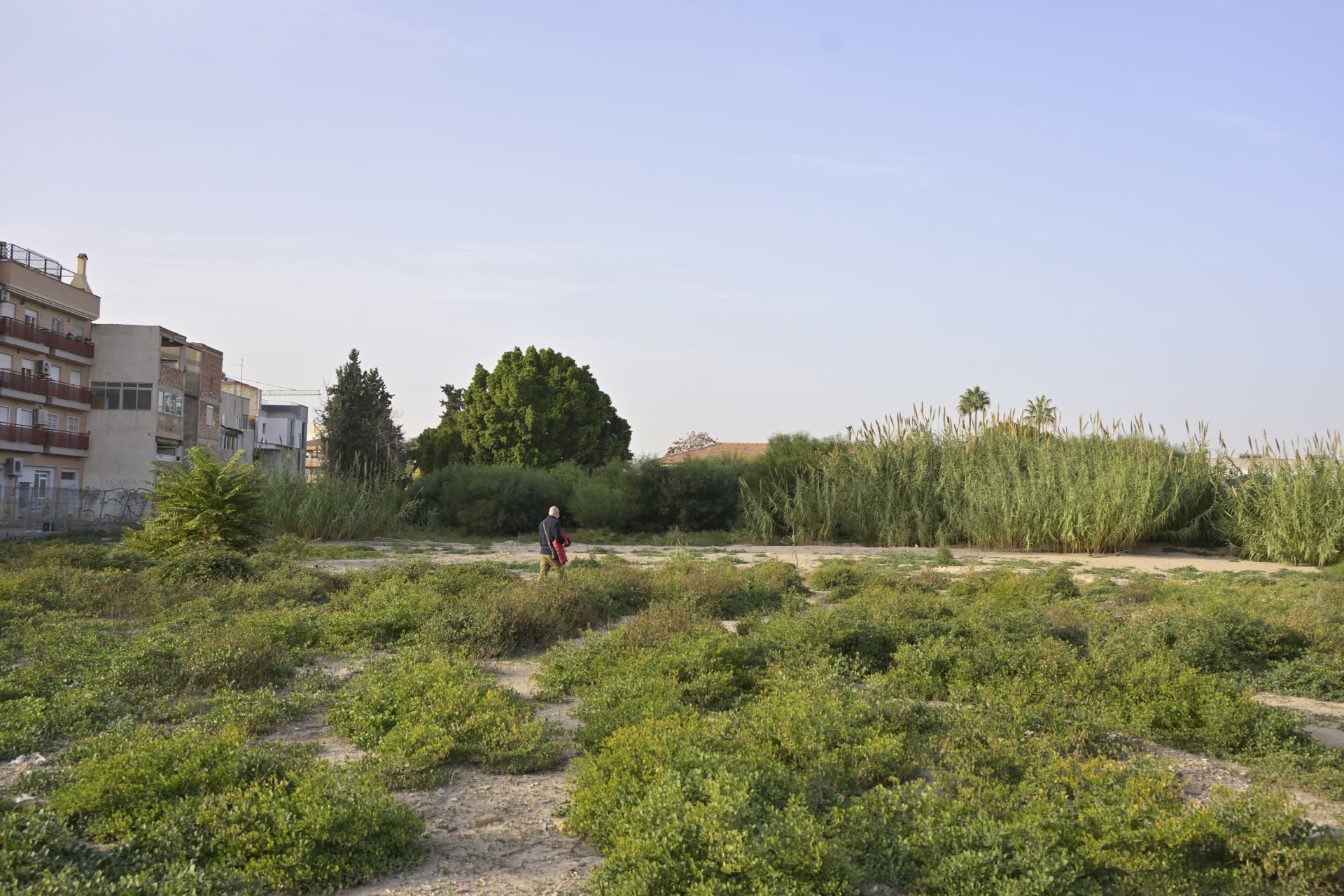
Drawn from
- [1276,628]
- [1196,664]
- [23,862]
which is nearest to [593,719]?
[23,862]

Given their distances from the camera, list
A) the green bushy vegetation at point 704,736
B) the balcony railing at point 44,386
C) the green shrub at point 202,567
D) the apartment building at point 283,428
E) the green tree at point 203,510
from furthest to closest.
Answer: the apartment building at point 283,428
the balcony railing at point 44,386
the green tree at point 203,510
the green shrub at point 202,567
the green bushy vegetation at point 704,736

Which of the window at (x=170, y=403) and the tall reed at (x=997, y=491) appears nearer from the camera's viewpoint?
the tall reed at (x=997, y=491)

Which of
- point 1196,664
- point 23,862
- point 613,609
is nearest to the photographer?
point 23,862

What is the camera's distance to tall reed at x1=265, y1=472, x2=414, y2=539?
2566cm

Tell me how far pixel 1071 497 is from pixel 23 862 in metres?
22.3

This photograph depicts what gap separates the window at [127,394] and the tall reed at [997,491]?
1288 inches

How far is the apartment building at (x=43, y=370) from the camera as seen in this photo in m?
40.5

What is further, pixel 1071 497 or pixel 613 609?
pixel 1071 497

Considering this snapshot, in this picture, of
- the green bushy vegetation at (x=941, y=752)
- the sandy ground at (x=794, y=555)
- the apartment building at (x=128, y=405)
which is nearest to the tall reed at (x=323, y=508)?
the sandy ground at (x=794, y=555)

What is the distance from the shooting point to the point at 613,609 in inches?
501

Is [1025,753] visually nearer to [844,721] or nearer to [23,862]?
[844,721]

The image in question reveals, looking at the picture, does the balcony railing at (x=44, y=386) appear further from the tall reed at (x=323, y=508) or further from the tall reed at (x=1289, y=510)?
the tall reed at (x=1289, y=510)

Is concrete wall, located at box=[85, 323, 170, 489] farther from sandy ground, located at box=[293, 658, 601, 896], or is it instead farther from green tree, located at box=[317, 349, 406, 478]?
sandy ground, located at box=[293, 658, 601, 896]

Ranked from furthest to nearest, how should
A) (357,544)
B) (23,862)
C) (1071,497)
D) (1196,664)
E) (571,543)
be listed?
(571,543) → (357,544) → (1071,497) → (1196,664) → (23,862)
